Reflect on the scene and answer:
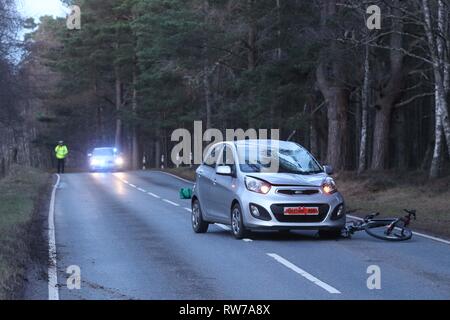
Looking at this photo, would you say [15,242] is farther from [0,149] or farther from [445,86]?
[0,149]

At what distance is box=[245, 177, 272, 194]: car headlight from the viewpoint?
1388cm

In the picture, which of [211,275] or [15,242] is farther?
[15,242]

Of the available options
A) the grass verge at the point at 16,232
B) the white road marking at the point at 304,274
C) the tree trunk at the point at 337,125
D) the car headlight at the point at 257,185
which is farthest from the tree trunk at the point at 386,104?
the white road marking at the point at 304,274

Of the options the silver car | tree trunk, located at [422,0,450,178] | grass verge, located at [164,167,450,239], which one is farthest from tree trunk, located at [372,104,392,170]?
the silver car

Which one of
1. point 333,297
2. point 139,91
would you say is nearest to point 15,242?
point 333,297

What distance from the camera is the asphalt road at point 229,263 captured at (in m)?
9.40

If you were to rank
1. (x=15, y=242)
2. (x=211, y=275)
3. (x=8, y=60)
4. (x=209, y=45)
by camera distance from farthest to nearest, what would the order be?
(x=209, y=45) < (x=8, y=60) < (x=15, y=242) < (x=211, y=275)

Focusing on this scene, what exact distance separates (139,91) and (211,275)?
4992cm

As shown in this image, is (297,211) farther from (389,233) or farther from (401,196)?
(401,196)

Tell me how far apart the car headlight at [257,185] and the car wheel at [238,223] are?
440 millimetres

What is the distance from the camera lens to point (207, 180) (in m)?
15.7

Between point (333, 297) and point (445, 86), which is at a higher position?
point (445, 86)
